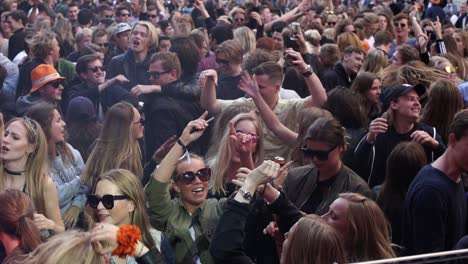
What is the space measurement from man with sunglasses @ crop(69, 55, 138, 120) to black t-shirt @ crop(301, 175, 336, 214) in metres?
3.74

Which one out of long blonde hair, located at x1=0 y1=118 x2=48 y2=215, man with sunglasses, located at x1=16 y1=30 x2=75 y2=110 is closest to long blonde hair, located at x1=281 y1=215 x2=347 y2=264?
long blonde hair, located at x1=0 y1=118 x2=48 y2=215

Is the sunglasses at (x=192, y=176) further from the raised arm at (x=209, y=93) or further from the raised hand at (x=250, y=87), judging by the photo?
the raised arm at (x=209, y=93)

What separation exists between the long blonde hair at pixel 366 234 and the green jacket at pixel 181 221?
1020 millimetres

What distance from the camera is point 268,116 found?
6801 millimetres

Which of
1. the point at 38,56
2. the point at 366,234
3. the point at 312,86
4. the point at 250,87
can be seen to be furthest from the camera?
the point at 38,56

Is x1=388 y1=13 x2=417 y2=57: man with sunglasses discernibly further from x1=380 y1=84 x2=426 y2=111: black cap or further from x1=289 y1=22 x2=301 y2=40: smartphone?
x1=380 y1=84 x2=426 y2=111: black cap

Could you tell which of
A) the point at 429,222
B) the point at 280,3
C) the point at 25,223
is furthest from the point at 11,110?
the point at 280,3

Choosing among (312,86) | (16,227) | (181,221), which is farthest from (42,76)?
(16,227)

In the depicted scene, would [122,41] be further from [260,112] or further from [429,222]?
[429,222]

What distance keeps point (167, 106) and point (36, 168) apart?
2246mm

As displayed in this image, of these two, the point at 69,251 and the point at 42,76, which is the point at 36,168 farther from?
the point at 42,76

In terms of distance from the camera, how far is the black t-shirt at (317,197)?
5113mm

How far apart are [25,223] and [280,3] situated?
1764cm

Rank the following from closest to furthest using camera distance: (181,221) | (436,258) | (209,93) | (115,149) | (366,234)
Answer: (436,258), (366,234), (181,221), (115,149), (209,93)
